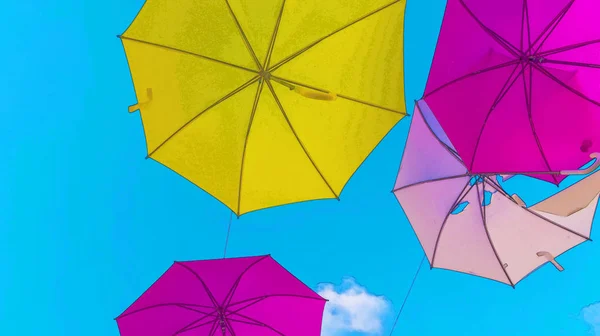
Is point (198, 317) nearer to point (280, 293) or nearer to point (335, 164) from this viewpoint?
point (280, 293)

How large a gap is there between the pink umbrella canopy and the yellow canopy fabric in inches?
38.7

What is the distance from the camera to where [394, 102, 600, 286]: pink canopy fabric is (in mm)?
6781

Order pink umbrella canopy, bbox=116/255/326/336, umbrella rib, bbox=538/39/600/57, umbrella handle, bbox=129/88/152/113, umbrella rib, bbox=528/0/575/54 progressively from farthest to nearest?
pink umbrella canopy, bbox=116/255/326/336, umbrella handle, bbox=129/88/152/113, umbrella rib, bbox=538/39/600/57, umbrella rib, bbox=528/0/575/54

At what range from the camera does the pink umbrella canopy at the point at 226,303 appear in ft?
22.3

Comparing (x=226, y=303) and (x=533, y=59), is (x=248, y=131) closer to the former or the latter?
(x=226, y=303)

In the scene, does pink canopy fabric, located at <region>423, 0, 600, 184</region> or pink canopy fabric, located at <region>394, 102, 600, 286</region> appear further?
pink canopy fabric, located at <region>394, 102, 600, 286</region>

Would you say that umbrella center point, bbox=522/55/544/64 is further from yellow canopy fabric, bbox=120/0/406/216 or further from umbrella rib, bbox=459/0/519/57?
yellow canopy fabric, bbox=120/0/406/216

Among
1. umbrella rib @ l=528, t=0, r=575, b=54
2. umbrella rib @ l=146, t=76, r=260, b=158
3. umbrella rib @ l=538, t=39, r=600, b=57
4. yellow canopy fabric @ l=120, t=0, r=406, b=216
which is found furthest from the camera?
umbrella rib @ l=146, t=76, r=260, b=158

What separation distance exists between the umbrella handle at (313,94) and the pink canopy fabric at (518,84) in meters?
1.24

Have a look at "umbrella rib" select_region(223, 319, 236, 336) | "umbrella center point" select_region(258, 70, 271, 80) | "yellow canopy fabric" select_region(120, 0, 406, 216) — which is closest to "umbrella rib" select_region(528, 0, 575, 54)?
"yellow canopy fabric" select_region(120, 0, 406, 216)

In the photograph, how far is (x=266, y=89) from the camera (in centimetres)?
604

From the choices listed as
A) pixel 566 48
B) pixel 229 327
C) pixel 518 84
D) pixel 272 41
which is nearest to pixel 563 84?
pixel 566 48

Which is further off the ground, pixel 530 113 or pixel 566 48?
pixel 566 48

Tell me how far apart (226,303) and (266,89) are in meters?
3.21
